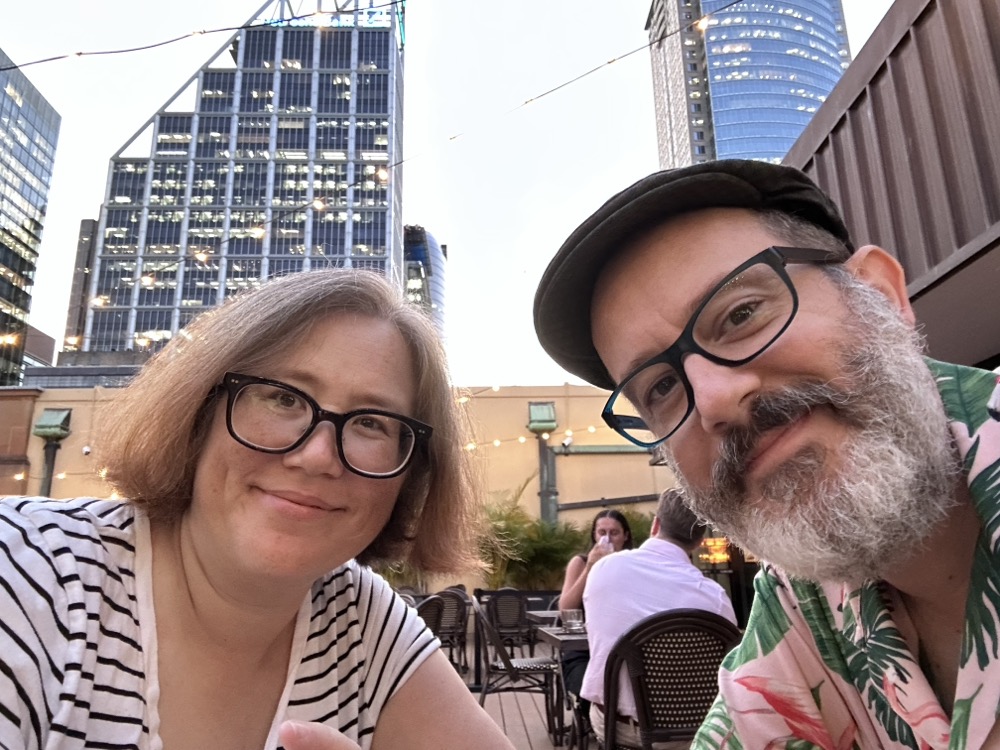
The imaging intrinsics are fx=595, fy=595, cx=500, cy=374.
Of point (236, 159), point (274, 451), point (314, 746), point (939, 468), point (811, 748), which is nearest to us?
point (314, 746)

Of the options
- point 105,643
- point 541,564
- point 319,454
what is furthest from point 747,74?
point 105,643

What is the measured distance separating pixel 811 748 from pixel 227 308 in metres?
1.17

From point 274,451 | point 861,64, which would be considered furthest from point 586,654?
point 861,64

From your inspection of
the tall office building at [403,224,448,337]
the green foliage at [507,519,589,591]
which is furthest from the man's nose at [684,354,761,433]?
the tall office building at [403,224,448,337]

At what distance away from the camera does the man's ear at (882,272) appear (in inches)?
35.4

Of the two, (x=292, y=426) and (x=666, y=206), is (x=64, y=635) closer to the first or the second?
(x=292, y=426)

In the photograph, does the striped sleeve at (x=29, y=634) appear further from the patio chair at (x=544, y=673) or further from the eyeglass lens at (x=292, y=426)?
the patio chair at (x=544, y=673)

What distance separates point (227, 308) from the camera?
1.12m

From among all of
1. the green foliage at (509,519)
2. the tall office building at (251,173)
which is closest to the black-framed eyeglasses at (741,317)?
the green foliage at (509,519)

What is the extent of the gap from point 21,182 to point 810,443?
51216mm

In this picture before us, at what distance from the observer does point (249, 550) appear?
87cm

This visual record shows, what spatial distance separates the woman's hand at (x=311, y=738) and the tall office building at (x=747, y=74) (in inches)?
988

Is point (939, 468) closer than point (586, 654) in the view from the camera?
Yes

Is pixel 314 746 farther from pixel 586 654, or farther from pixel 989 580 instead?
pixel 586 654
